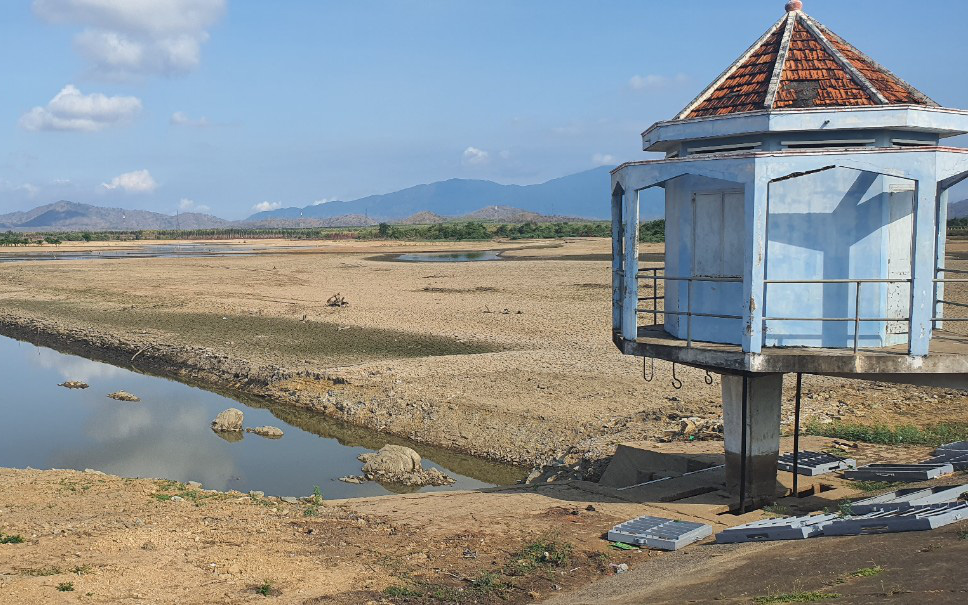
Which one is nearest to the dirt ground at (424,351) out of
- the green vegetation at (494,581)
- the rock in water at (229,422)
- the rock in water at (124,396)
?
the rock in water at (229,422)

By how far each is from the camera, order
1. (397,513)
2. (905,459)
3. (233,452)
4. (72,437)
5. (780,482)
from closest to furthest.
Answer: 1. (397,513)
2. (780,482)
3. (905,459)
4. (233,452)
5. (72,437)

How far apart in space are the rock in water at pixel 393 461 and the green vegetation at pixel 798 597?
10.6 m

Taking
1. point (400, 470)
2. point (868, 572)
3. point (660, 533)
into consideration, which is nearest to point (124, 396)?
point (400, 470)

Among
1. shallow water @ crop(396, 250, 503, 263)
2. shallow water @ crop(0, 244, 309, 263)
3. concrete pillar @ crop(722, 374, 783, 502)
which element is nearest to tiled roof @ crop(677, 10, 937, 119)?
concrete pillar @ crop(722, 374, 783, 502)

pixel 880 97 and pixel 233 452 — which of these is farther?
pixel 233 452

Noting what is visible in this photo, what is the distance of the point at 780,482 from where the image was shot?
14.3m

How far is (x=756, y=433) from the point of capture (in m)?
13.4

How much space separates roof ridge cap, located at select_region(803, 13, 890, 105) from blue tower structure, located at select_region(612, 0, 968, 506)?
0.08ft

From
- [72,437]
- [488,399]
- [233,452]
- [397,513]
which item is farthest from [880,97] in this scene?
[72,437]

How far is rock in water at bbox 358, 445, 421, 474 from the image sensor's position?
17.7m

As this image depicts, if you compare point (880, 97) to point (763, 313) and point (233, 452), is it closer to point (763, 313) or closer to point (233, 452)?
point (763, 313)

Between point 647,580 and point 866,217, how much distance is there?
18.7 feet

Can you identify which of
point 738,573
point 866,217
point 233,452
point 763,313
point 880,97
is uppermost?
point 880,97

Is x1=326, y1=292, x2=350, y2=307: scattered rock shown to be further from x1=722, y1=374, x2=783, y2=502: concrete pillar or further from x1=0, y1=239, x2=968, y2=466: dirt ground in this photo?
x1=722, y1=374, x2=783, y2=502: concrete pillar
